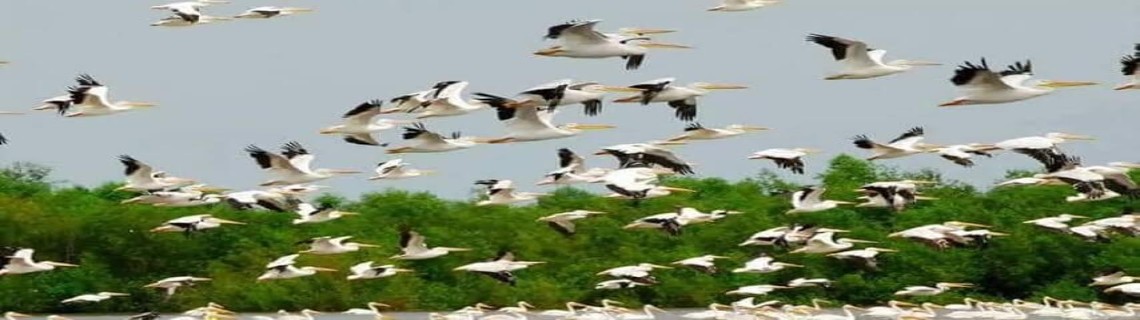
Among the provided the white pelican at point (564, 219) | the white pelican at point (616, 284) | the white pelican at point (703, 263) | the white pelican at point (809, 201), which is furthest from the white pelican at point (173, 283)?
the white pelican at point (809, 201)

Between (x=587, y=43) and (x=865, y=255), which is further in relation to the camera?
(x=865, y=255)

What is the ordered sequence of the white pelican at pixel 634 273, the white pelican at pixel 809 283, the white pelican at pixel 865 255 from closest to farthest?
1. the white pelican at pixel 634 273
2. the white pelican at pixel 865 255
3. the white pelican at pixel 809 283

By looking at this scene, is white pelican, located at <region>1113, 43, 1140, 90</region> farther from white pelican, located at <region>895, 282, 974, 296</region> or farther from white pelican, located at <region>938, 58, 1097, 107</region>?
white pelican, located at <region>895, 282, 974, 296</region>

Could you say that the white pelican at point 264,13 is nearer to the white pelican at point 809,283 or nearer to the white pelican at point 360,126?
the white pelican at point 360,126

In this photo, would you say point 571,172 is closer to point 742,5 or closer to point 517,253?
point 742,5

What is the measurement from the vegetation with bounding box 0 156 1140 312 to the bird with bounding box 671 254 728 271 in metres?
1.20

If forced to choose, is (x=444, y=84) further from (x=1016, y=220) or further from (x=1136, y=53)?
(x=1016, y=220)

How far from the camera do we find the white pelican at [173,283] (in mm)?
45894

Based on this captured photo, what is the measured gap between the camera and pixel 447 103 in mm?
33000

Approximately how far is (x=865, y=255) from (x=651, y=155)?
14.2 meters

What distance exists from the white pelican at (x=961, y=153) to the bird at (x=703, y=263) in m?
12.7

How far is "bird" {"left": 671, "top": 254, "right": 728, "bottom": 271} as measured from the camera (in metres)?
48.1

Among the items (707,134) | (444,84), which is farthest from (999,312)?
(444,84)

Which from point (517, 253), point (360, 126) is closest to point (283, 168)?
point (360, 126)
